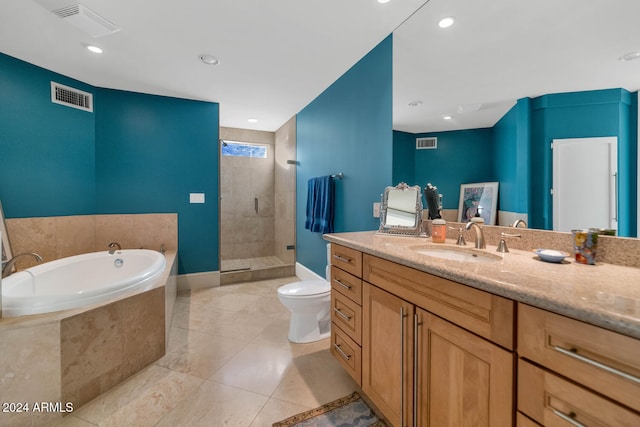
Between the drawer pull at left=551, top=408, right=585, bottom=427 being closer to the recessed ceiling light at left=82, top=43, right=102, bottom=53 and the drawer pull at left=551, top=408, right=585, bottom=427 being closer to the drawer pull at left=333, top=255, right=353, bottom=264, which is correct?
the drawer pull at left=333, top=255, right=353, bottom=264

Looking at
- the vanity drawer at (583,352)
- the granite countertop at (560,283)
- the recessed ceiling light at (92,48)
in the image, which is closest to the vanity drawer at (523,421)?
the vanity drawer at (583,352)

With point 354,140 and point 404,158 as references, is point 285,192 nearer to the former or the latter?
point 354,140

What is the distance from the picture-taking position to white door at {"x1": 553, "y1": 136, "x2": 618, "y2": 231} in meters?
0.94

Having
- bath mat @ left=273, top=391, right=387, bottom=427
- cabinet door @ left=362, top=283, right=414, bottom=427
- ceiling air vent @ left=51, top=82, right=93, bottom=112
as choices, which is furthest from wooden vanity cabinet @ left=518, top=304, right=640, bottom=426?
ceiling air vent @ left=51, top=82, right=93, bottom=112

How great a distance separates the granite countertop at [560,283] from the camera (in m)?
0.53

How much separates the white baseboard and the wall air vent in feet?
8.15

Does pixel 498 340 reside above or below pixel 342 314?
above

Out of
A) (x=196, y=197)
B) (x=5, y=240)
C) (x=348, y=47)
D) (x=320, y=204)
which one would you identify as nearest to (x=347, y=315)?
(x=320, y=204)

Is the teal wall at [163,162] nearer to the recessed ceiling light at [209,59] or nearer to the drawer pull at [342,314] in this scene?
the recessed ceiling light at [209,59]

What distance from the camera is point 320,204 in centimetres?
293

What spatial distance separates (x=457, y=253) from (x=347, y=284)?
1.97 feet

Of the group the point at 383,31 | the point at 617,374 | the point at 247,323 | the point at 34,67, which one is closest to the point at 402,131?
the point at 383,31

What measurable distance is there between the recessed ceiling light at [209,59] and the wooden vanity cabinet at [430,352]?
7.17ft

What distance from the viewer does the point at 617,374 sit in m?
0.52
